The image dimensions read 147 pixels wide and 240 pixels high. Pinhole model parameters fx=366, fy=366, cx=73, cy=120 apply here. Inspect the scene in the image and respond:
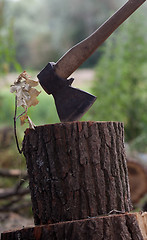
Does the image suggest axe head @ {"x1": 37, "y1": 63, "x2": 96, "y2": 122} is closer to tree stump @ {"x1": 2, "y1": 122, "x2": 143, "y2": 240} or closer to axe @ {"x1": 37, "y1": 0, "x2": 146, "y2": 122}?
axe @ {"x1": 37, "y1": 0, "x2": 146, "y2": 122}

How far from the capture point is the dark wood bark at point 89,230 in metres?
1.38

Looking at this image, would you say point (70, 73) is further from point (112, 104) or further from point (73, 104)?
point (112, 104)

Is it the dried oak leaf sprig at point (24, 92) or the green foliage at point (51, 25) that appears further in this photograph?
the green foliage at point (51, 25)

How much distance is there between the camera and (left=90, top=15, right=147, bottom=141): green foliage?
4.71 meters

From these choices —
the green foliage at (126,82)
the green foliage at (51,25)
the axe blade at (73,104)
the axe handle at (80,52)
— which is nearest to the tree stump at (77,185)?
the axe blade at (73,104)

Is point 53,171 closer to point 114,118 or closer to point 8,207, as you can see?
point 8,207

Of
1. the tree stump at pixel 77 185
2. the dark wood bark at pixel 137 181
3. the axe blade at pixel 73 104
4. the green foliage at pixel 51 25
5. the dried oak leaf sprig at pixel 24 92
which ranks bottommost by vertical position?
the tree stump at pixel 77 185

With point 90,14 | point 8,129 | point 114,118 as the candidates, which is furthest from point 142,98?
point 90,14

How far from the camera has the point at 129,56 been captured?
4871 mm

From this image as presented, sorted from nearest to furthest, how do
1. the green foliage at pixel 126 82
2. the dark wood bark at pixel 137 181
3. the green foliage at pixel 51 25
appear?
the dark wood bark at pixel 137 181
the green foliage at pixel 126 82
the green foliage at pixel 51 25

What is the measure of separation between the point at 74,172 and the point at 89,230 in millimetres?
225

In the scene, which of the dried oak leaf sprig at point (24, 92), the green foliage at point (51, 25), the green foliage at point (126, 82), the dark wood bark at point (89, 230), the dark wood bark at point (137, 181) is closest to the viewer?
the dark wood bark at point (89, 230)

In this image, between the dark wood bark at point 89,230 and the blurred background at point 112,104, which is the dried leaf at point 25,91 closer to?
the dark wood bark at point 89,230

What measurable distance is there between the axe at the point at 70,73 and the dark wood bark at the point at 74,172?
131mm
